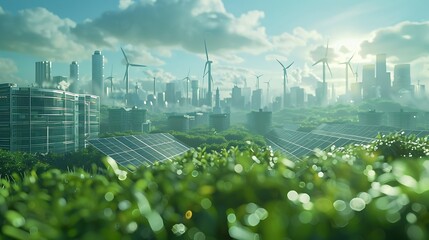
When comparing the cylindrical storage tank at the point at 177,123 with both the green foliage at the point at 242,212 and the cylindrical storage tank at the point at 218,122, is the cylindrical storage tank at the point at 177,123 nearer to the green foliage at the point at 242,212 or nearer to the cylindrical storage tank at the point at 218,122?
the cylindrical storage tank at the point at 218,122

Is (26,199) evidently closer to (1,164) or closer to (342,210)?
(342,210)

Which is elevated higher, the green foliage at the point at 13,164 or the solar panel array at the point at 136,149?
the solar panel array at the point at 136,149

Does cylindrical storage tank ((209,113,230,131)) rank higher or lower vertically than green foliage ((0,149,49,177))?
Answer: higher

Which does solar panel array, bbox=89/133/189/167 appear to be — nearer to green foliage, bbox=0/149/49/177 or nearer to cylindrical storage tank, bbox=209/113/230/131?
green foliage, bbox=0/149/49/177

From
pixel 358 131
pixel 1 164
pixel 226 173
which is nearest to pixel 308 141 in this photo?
pixel 358 131

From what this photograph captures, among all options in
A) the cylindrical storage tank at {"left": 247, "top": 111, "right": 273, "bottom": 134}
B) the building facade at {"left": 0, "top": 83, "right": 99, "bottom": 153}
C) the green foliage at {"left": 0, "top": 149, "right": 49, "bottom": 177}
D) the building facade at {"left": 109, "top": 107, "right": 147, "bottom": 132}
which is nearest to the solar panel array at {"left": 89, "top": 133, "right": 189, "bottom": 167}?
the green foliage at {"left": 0, "top": 149, "right": 49, "bottom": 177}

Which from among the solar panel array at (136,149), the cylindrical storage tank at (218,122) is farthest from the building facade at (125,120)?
the solar panel array at (136,149)

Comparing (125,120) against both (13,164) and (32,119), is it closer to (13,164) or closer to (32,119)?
(32,119)
